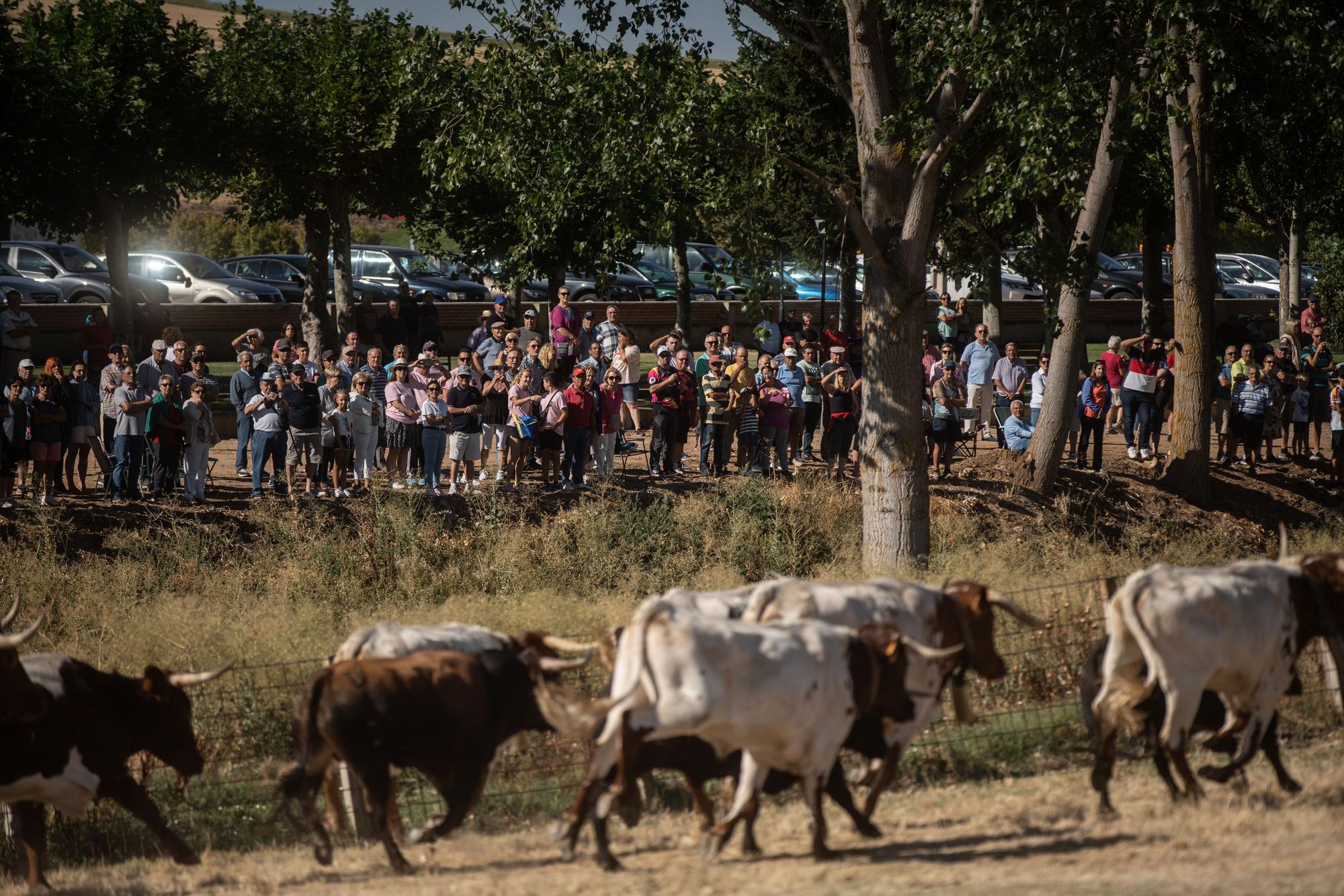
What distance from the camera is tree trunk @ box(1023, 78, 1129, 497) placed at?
68.4ft

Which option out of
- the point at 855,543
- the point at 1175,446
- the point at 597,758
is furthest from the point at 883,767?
the point at 1175,446

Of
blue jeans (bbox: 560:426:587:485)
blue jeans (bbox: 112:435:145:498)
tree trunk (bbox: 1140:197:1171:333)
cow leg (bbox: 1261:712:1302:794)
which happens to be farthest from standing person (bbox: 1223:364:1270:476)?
blue jeans (bbox: 112:435:145:498)

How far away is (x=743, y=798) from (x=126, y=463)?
11.4m

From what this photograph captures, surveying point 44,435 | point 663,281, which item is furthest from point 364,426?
point 663,281

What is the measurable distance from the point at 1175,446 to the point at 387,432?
482 inches

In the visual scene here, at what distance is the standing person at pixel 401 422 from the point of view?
1845cm

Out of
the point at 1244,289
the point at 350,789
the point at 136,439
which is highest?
the point at 1244,289

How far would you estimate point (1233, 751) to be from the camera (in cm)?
981

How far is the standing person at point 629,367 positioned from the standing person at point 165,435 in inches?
246

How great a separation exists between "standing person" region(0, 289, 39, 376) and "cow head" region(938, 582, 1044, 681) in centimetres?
1601

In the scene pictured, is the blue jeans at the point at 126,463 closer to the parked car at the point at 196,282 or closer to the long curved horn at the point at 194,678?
the long curved horn at the point at 194,678

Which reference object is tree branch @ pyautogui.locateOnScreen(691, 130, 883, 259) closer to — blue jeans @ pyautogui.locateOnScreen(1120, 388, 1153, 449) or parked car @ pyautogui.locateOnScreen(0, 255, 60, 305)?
blue jeans @ pyautogui.locateOnScreen(1120, 388, 1153, 449)

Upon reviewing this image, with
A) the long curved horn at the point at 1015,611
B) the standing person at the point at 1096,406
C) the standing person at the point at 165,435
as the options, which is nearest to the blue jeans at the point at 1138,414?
the standing person at the point at 1096,406

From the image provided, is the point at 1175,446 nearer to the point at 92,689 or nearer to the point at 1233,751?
the point at 1233,751
